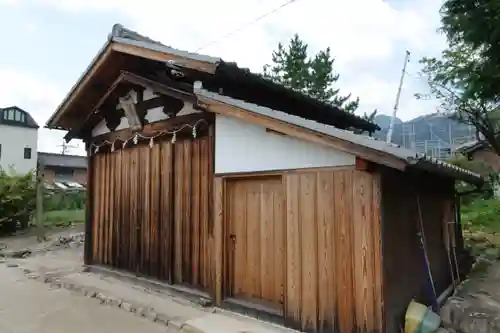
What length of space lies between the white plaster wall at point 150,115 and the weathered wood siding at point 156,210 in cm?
50

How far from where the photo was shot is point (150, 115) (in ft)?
24.8

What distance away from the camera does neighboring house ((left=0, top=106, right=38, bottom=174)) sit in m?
31.4

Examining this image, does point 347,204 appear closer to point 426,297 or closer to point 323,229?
point 323,229

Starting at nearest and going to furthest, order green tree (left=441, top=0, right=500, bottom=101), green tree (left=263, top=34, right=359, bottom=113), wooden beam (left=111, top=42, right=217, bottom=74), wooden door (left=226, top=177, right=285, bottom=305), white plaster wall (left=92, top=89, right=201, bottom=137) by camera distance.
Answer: wooden door (left=226, top=177, right=285, bottom=305), wooden beam (left=111, top=42, right=217, bottom=74), green tree (left=441, top=0, right=500, bottom=101), white plaster wall (left=92, top=89, right=201, bottom=137), green tree (left=263, top=34, right=359, bottom=113)

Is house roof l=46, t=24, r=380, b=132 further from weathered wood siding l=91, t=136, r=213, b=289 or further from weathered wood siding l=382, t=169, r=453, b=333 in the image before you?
weathered wood siding l=382, t=169, r=453, b=333

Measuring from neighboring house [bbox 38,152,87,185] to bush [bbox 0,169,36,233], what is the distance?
65.0ft

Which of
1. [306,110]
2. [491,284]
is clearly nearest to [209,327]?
[306,110]

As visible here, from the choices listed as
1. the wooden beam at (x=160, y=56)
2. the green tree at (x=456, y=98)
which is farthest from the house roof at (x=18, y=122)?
the green tree at (x=456, y=98)

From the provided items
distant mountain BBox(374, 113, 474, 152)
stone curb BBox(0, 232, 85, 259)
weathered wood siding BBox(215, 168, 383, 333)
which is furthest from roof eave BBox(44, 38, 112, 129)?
distant mountain BBox(374, 113, 474, 152)

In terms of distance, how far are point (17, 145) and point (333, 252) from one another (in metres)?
34.5

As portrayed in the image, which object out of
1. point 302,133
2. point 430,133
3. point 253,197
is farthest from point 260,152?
point 430,133

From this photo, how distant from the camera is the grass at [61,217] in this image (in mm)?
15219

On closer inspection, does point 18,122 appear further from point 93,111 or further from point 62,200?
point 93,111

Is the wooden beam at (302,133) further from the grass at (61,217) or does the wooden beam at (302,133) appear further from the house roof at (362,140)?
the grass at (61,217)
